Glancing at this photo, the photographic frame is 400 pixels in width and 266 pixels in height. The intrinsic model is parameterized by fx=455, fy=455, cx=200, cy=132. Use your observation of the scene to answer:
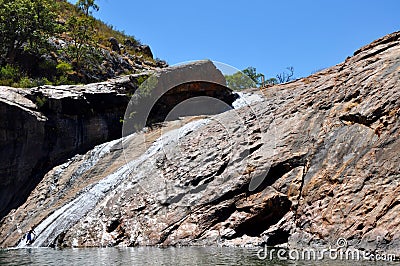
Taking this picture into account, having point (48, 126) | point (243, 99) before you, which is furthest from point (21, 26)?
point (243, 99)

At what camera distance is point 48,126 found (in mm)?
32812

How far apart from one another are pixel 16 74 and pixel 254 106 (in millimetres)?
25887

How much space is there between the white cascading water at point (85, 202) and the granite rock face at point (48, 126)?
637 cm

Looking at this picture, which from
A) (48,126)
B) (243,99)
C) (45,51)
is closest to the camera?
(48,126)

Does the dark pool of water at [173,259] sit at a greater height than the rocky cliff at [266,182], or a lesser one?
lesser

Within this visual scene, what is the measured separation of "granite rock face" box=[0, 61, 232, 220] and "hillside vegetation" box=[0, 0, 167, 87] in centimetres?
705

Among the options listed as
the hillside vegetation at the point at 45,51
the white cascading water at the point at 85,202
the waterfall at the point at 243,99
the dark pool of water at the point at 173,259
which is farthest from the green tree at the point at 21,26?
the dark pool of water at the point at 173,259

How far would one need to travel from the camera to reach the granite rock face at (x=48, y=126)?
30.5m

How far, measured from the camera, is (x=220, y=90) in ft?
132

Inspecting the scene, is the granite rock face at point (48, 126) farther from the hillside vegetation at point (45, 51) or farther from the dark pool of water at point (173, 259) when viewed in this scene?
the dark pool of water at point (173, 259)

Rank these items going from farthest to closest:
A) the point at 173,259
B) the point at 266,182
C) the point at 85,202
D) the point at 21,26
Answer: the point at 21,26, the point at 85,202, the point at 266,182, the point at 173,259

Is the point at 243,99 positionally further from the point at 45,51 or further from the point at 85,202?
the point at 45,51

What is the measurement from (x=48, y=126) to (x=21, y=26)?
17060mm

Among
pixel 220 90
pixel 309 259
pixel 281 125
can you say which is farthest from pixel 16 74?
pixel 309 259
